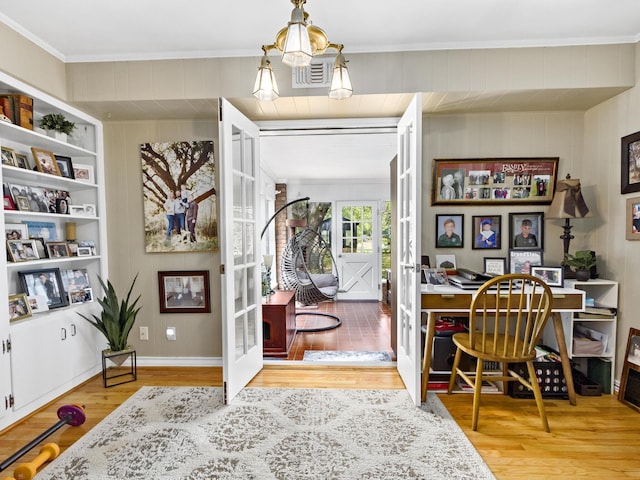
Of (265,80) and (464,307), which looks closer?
(265,80)

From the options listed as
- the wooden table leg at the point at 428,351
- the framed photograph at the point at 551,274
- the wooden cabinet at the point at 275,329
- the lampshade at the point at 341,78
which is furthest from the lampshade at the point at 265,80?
the framed photograph at the point at 551,274

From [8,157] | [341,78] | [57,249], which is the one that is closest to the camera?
[341,78]

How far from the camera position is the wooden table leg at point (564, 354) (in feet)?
7.68

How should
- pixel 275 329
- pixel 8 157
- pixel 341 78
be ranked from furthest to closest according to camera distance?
1. pixel 275 329
2. pixel 8 157
3. pixel 341 78

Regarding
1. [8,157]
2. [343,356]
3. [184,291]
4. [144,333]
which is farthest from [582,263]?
[8,157]

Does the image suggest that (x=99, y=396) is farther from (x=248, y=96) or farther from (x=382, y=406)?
(x=248, y=96)

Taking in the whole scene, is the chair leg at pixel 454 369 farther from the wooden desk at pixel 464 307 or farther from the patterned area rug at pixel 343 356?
the patterned area rug at pixel 343 356

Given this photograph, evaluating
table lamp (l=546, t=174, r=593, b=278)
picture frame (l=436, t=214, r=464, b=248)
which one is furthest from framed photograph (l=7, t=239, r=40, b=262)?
table lamp (l=546, t=174, r=593, b=278)

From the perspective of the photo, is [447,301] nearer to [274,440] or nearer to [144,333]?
[274,440]

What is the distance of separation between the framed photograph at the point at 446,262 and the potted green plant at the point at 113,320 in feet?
8.36

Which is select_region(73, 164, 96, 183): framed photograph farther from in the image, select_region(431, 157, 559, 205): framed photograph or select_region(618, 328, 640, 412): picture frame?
select_region(618, 328, 640, 412): picture frame

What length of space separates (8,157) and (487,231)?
359 centimetres

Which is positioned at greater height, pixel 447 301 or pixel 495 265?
pixel 495 265

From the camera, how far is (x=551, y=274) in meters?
2.53
